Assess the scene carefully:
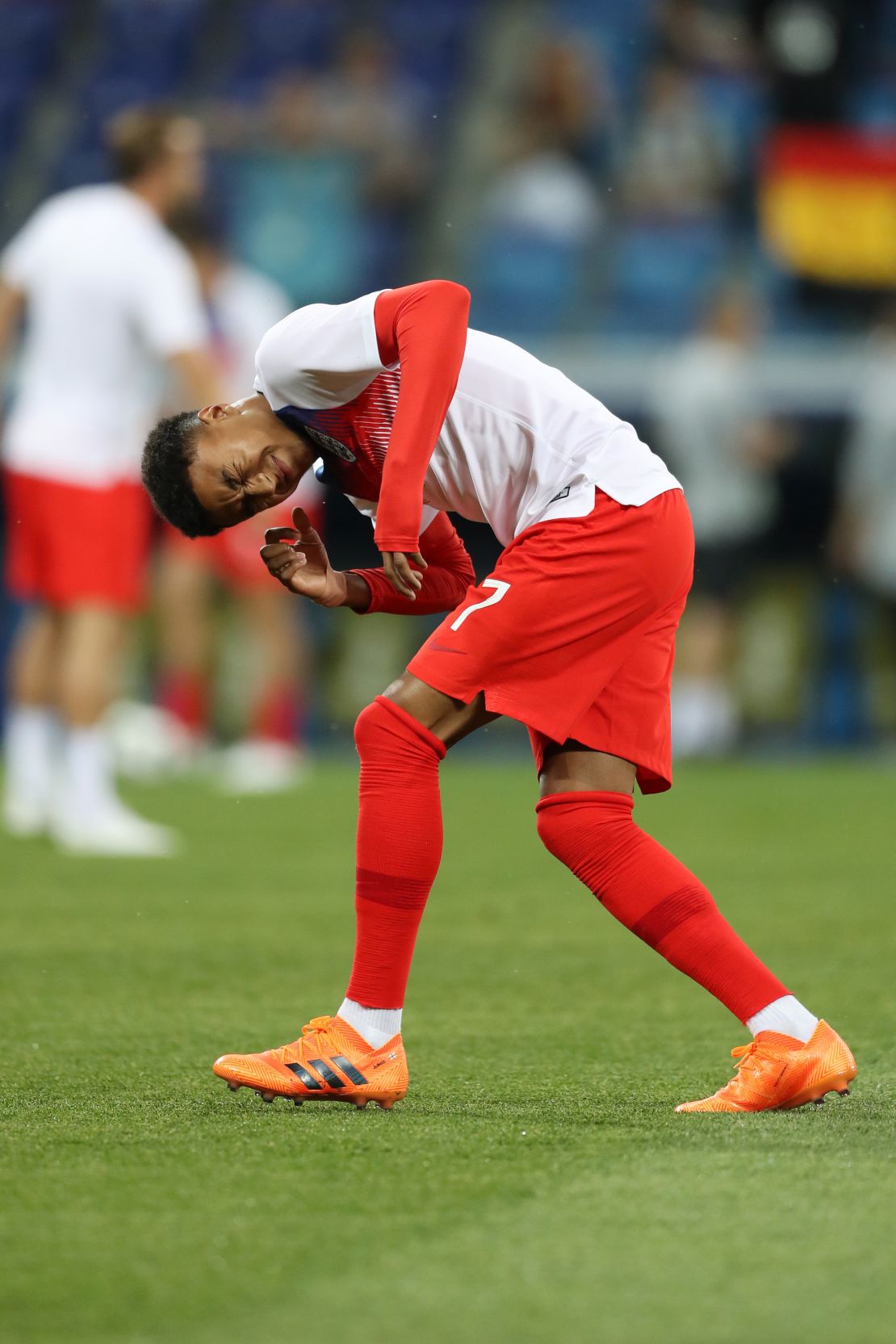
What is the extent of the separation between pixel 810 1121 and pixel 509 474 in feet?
3.51

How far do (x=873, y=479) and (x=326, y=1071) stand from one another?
315 inches

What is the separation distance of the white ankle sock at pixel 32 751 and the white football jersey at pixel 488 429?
3570 mm

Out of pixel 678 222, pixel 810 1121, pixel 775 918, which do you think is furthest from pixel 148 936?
pixel 678 222

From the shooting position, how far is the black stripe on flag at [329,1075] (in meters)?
2.91

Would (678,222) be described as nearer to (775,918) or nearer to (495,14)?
(495,14)

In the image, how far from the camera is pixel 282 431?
3.05 m

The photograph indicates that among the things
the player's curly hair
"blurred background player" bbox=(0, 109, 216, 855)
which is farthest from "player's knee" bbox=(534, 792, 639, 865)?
"blurred background player" bbox=(0, 109, 216, 855)

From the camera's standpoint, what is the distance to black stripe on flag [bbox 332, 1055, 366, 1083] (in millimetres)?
2902

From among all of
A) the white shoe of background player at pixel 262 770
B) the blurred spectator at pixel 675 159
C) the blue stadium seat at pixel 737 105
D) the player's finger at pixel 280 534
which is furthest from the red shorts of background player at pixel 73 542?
the blue stadium seat at pixel 737 105

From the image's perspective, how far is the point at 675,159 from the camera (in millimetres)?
11750

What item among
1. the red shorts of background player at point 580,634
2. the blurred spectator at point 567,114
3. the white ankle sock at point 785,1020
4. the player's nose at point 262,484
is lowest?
the white ankle sock at point 785,1020

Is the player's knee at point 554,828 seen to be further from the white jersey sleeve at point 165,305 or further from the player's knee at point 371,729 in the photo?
the white jersey sleeve at point 165,305

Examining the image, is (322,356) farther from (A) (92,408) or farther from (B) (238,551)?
(B) (238,551)

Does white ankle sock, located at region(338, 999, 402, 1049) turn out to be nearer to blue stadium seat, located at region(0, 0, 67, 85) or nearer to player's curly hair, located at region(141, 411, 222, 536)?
player's curly hair, located at region(141, 411, 222, 536)
